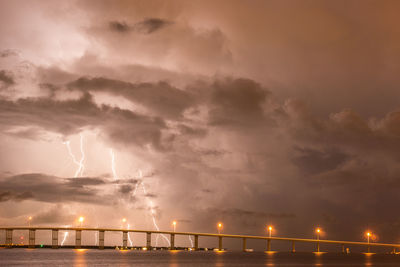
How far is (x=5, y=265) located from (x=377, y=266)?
8570cm

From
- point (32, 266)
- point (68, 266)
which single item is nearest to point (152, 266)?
point (68, 266)

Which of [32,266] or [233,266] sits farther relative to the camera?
[233,266]

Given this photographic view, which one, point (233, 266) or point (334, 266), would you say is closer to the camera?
point (233, 266)

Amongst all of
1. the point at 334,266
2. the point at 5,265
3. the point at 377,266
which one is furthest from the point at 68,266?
the point at 377,266

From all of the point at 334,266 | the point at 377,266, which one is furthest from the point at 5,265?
the point at 377,266

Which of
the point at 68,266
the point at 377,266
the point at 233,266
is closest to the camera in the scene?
the point at 68,266

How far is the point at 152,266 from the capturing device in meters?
109

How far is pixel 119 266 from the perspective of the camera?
10800 centimetres

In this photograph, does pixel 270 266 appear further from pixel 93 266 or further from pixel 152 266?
pixel 93 266

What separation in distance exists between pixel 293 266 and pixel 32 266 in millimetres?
58884

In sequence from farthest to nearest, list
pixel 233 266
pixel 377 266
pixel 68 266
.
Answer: pixel 377 266
pixel 233 266
pixel 68 266

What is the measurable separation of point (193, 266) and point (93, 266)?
20737mm

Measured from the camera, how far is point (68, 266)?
339ft

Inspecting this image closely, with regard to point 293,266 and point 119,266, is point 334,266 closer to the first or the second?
point 293,266
